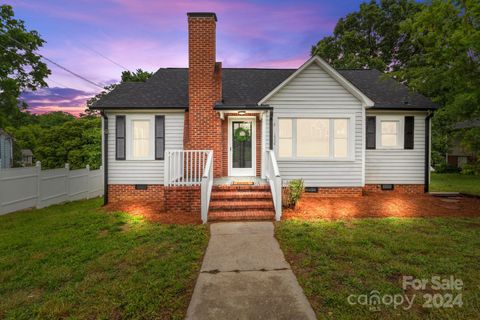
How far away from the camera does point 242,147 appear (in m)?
9.55

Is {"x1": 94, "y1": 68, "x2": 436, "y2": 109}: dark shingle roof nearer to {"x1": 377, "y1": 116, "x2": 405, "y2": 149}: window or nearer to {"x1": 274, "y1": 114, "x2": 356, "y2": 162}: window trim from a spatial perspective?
{"x1": 377, "y1": 116, "x2": 405, "y2": 149}: window

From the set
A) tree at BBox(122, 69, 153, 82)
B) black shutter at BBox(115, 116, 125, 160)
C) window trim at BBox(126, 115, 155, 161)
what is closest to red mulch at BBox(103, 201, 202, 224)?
window trim at BBox(126, 115, 155, 161)

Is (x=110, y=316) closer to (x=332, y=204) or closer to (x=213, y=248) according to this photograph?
(x=213, y=248)

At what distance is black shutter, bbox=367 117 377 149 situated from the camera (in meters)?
9.59

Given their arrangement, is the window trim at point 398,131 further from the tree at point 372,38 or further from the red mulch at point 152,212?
the tree at point 372,38

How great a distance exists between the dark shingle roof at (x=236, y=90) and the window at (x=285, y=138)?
4.43 feet

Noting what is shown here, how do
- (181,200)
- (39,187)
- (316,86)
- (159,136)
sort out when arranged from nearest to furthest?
(181,200)
(316,86)
(39,187)
(159,136)

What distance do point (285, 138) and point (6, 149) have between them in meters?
38.3

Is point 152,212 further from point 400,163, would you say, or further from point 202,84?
point 400,163

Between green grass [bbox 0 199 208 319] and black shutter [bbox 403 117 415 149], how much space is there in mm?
8878

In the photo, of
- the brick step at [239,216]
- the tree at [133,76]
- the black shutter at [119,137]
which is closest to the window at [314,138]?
the brick step at [239,216]

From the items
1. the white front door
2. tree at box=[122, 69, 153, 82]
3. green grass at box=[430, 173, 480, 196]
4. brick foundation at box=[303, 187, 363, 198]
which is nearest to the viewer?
brick foundation at box=[303, 187, 363, 198]

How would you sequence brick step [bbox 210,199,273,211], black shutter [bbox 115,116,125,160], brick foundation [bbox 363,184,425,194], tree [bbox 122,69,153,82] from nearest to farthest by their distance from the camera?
brick step [bbox 210,199,273,211]
black shutter [bbox 115,116,125,160]
brick foundation [bbox 363,184,425,194]
tree [bbox 122,69,153,82]

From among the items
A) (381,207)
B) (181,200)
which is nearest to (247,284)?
(181,200)
